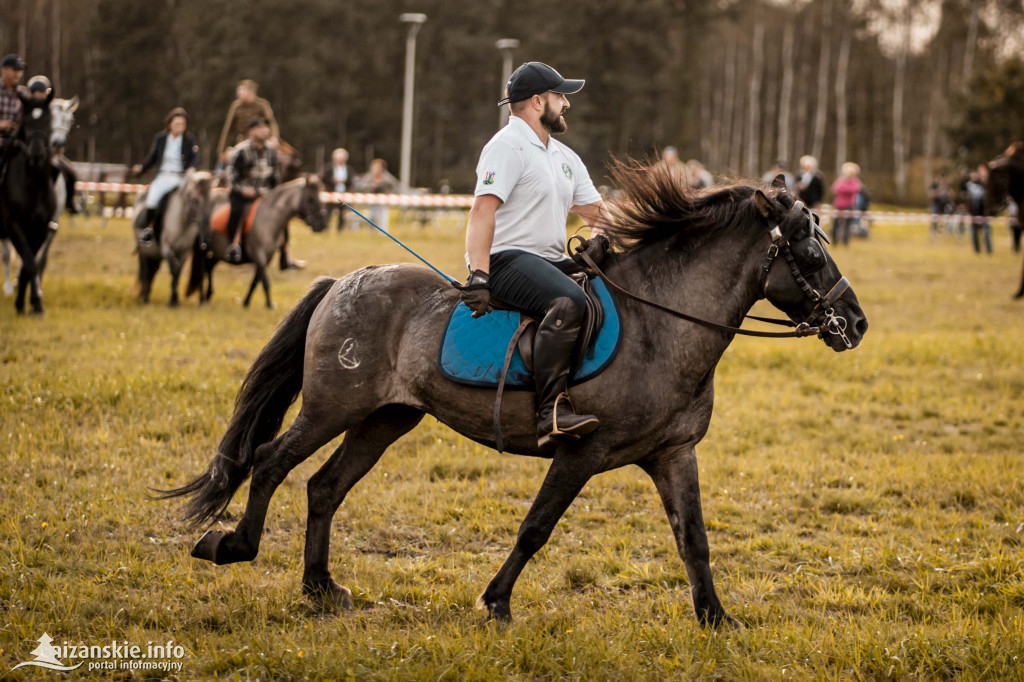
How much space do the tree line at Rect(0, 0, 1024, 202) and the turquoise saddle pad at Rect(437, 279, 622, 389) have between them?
32.4 meters

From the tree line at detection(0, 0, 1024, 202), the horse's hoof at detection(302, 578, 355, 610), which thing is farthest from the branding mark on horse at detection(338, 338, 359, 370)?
the tree line at detection(0, 0, 1024, 202)

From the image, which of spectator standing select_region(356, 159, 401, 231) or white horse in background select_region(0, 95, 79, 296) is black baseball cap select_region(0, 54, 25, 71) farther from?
spectator standing select_region(356, 159, 401, 231)

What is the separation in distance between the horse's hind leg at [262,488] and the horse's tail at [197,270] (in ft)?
34.5

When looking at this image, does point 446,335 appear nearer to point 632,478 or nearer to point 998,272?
point 632,478

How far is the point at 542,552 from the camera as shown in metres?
6.12

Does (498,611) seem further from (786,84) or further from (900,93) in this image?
(786,84)

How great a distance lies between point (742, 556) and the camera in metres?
6.14

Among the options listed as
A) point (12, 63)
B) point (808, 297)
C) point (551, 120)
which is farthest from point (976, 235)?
point (551, 120)

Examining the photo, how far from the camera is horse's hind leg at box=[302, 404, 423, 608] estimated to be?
5160 mm

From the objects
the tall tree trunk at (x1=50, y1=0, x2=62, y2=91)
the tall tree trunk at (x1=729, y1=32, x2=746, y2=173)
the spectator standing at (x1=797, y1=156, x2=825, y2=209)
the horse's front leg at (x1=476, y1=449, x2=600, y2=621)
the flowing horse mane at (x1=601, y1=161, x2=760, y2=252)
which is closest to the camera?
the horse's front leg at (x1=476, y1=449, x2=600, y2=621)

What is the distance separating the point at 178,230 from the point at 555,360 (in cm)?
1179

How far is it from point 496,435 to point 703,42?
6504cm

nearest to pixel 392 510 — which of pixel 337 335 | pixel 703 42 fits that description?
pixel 337 335

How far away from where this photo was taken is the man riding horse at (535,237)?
14.9ft
